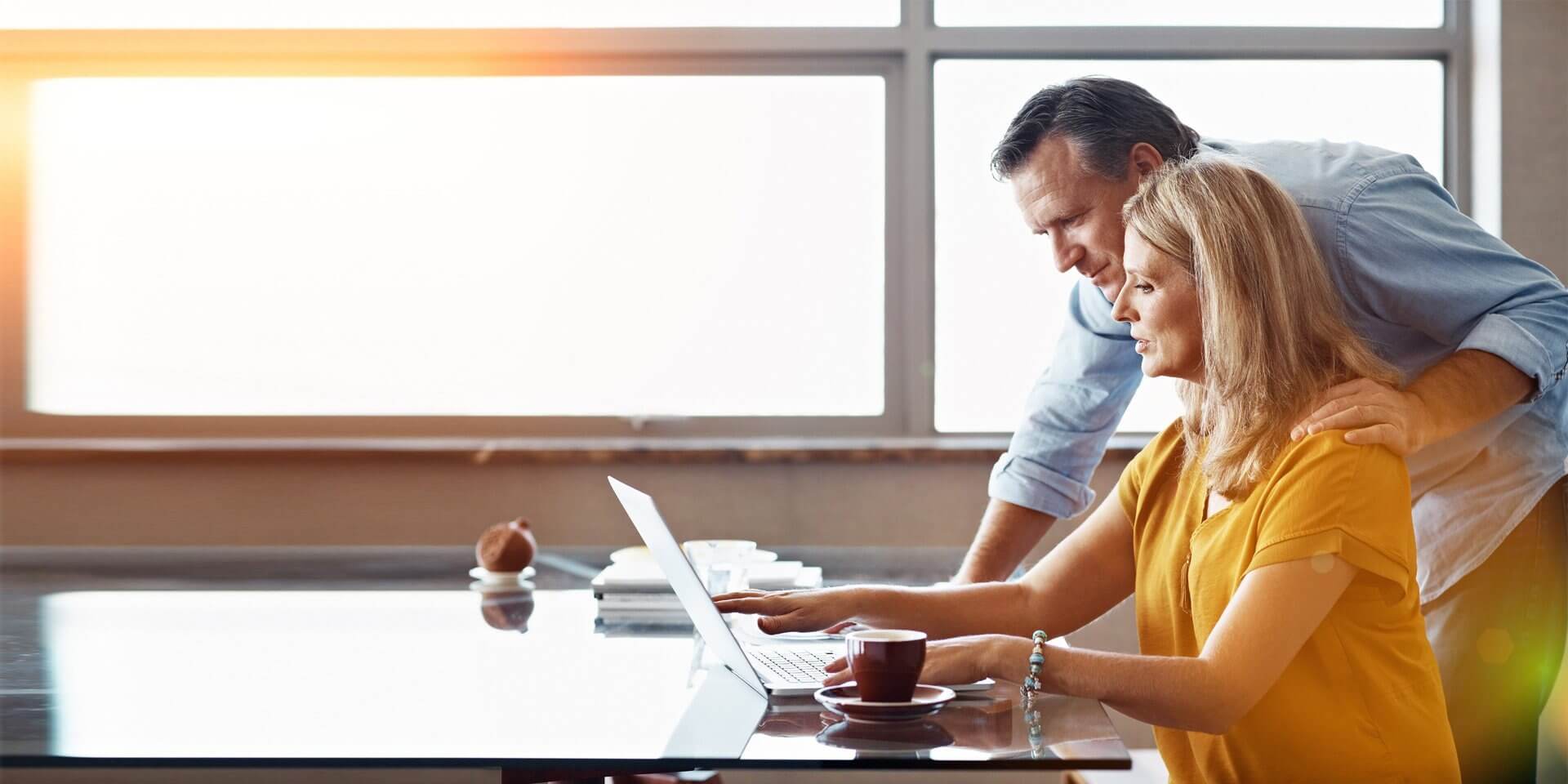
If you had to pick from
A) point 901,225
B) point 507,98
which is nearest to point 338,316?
point 507,98

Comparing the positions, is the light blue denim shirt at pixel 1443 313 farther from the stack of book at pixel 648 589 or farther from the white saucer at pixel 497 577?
the white saucer at pixel 497 577

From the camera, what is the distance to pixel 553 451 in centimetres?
286

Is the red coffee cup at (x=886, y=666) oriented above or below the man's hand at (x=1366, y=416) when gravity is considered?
below

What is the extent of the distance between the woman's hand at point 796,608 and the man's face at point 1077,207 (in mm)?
619

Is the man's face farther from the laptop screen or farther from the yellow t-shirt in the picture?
the laptop screen

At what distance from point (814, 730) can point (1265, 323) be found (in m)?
0.61

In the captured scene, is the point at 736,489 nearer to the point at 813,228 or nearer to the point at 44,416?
the point at 813,228

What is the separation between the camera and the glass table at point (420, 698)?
0.94 m

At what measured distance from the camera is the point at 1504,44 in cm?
287

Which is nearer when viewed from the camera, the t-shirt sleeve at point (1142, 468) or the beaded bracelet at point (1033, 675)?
the beaded bracelet at point (1033, 675)

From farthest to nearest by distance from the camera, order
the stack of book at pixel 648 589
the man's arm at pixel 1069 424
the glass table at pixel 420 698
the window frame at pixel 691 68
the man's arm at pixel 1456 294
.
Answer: the window frame at pixel 691 68 < the man's arm at pixel 1069 424 < the stack of book at pixel 648 589 < the man's arm at pixel 1456 294 < the glass table at pixel 420 698

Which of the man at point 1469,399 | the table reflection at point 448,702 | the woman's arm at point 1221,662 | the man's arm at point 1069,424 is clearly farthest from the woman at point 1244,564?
the man's arm at point 1069,424

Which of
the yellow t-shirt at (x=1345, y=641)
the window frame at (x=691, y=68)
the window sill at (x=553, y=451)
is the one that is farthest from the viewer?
the window frame at (x=691, y=68)

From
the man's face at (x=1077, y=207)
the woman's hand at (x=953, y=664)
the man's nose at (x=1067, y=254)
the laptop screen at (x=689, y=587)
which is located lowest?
the woman's hand at (x=953, y=664)
